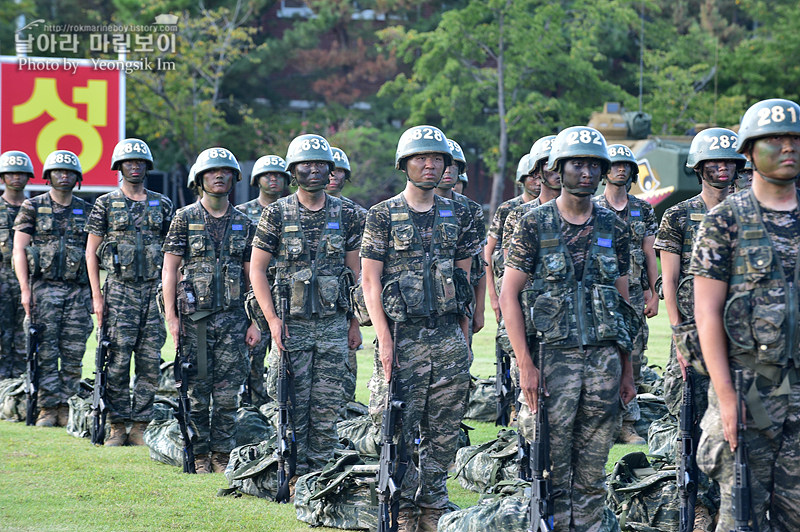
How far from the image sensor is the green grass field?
25.2 feet

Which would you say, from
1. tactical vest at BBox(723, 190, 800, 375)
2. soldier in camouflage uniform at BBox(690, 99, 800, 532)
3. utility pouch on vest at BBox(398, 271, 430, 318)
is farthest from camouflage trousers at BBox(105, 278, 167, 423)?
tactical vest at BBox(723, 190, 800, 375)

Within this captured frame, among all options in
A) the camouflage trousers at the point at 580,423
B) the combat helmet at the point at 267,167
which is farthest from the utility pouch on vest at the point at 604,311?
the combat helmet at the point at 267,167

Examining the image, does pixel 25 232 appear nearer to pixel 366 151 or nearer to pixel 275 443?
pixel 275 443

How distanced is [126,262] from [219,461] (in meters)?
2.17

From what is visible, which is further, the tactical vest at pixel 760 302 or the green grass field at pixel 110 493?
the green grass field at pixel 110 493

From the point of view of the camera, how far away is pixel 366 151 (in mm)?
37688

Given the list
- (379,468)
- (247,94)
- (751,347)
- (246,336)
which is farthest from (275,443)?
(247,94)

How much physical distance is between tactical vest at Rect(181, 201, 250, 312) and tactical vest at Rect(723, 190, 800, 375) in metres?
4.96

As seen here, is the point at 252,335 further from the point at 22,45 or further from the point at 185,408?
the point at 22,45

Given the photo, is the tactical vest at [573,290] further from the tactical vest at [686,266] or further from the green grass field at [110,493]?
the green grass field at [110,493]

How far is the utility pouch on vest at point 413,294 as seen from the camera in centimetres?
695

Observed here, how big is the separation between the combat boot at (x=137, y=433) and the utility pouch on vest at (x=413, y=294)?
4568mm

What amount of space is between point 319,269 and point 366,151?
2954cm

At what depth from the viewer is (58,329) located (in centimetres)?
1150
